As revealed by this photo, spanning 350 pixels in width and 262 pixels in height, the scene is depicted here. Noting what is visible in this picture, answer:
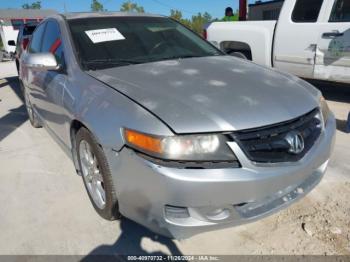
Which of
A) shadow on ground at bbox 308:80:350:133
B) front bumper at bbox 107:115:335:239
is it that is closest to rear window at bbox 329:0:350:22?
shadow on ground at bbox 308:80:350:133

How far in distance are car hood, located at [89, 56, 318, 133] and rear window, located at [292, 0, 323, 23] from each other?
2896 millimetres

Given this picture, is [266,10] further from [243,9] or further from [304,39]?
[304,39]

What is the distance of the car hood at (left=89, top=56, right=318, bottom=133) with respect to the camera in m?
2.04

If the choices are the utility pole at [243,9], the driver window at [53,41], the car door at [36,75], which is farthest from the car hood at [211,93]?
the utility pole at [243,9]

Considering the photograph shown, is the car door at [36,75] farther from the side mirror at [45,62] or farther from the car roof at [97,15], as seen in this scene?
the car roof at [97,15]

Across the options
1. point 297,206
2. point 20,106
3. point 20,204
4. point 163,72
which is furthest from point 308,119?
point 20,106

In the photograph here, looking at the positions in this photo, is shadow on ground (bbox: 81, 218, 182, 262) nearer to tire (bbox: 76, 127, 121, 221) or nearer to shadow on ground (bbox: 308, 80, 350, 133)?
tire (bbox: 76, 127, 121, 221)

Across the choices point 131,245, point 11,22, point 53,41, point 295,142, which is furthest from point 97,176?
point 11,22

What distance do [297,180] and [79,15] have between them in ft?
8.91

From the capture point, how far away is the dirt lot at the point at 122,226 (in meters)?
2.39

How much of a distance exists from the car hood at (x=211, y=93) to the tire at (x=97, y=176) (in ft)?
1.47

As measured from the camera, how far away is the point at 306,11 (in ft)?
17.8

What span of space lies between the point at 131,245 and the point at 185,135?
100 cm

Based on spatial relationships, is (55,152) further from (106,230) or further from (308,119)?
(308,119)
